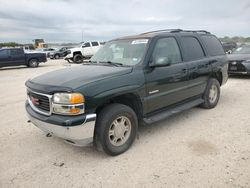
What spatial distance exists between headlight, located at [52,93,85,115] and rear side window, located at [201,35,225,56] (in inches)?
146

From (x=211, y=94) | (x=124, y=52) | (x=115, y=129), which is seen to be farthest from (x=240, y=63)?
(x=115, y=129)

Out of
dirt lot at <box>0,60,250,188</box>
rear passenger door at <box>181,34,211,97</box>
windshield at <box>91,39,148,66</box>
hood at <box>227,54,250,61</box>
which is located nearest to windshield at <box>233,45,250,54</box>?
hood at <box>227,54,250,61</box>

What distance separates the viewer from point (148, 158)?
11.0 ft

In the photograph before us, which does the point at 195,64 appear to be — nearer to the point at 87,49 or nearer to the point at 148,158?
the point at 148,158

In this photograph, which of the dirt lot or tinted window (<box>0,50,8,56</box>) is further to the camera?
tinted window (<box>0,50,8,56</box>)

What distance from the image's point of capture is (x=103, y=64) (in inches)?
167

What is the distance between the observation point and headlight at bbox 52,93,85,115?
9.72ft

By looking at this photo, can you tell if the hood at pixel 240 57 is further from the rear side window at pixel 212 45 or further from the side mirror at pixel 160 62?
the side mirror at pixel 160 62

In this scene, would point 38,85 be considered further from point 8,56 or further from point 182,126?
point 8,56

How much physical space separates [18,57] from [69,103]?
55.1 ft

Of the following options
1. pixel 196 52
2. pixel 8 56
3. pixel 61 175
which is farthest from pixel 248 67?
pixel 8 56

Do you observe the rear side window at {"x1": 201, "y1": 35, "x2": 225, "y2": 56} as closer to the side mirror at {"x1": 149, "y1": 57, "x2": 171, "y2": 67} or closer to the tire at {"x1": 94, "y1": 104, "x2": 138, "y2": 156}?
the side mirror at {"x1": 149, "y1": 57, "x2": 171, "y2": 67}

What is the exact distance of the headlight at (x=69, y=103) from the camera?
9.72 ft

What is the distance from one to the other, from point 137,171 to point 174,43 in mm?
2623
